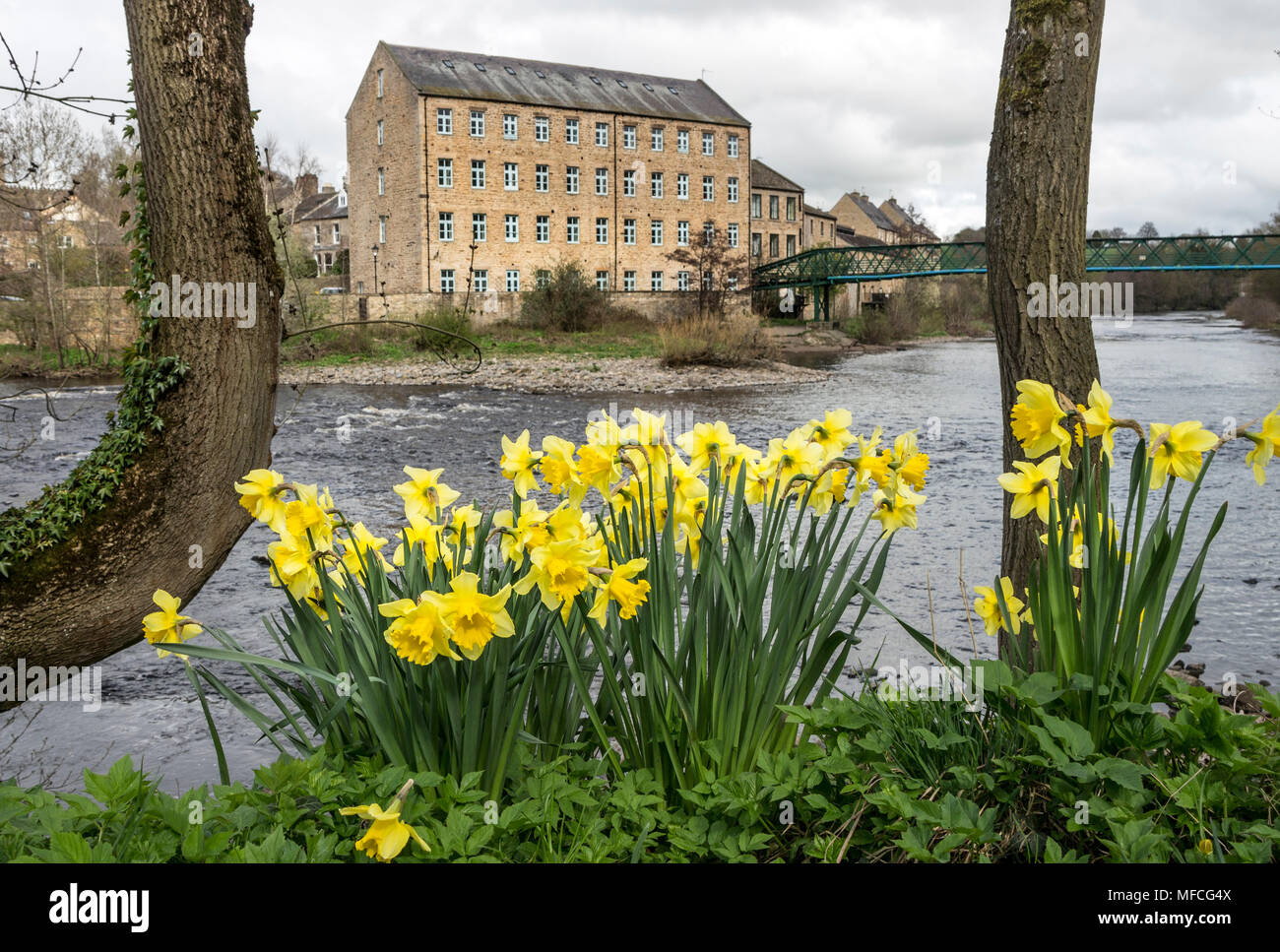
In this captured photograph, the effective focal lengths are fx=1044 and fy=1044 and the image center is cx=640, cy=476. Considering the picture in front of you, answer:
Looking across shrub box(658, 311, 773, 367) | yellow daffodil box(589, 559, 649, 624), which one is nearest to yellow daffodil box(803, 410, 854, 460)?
yellow daffodil box(589, 559, 649, 624)

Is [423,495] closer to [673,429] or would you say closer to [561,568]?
[561,568]

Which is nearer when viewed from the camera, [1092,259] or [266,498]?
[266,498]

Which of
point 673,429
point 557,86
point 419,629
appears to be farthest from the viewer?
point 557,86

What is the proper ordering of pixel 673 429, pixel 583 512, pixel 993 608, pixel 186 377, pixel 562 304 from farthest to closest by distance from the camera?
pixel 562 304
pixel 673 429
pixel 186 377
pixel 993 608
pixel 583 512

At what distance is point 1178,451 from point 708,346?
2718 cm

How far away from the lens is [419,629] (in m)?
2.15

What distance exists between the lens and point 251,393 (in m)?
3.54

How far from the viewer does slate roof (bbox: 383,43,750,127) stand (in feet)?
144

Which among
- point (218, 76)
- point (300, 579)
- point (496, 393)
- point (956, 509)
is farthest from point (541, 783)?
point (496, 393)

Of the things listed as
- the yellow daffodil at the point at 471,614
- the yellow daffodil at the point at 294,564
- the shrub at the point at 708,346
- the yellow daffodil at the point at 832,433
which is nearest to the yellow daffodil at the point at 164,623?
the yellow daffodil at the point at 294,564

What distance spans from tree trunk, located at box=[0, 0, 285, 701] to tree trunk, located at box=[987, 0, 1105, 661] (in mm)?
2526

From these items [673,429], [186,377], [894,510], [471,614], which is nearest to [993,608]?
[894,510]

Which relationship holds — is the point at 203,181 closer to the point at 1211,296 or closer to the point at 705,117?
the point at 705,117

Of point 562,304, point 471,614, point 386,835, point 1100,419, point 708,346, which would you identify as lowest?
point 386,835
